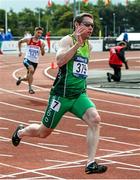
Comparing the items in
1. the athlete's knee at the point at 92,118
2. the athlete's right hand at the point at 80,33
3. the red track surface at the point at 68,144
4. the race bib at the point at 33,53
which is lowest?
the red track surface at the point at 68,144

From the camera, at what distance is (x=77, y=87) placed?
800 centimetres

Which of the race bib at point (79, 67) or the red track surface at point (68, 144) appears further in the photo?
the red track surface at point (68, 144)

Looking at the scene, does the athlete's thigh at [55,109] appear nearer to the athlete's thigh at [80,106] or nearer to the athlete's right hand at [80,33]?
the athlete's thigh at [80,106]

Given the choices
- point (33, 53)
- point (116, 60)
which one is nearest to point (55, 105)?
point (33, 53)

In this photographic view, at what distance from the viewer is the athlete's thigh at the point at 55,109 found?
8039mm

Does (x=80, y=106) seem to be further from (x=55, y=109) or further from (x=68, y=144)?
(x=68, y=144)

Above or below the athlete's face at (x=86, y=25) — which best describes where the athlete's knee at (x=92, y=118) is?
below

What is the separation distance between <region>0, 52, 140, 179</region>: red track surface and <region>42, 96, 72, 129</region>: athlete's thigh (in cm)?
76

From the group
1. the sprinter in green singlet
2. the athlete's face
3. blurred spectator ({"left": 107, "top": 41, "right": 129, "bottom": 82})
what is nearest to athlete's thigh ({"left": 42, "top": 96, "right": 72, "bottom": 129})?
the sprinter in green singlet

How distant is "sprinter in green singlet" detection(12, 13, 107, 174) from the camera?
25.6 ft

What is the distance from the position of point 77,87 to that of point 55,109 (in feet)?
1.32

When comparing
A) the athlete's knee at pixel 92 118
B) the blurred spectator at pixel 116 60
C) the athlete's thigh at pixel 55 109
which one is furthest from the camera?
the blurred spectator at pixel 116 60

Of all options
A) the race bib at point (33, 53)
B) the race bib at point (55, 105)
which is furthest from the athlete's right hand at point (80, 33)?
the race bib at point (33, 53)

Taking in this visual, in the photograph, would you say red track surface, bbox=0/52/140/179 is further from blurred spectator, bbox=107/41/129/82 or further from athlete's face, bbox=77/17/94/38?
blurred spectator, bbox=107/41/129/82
